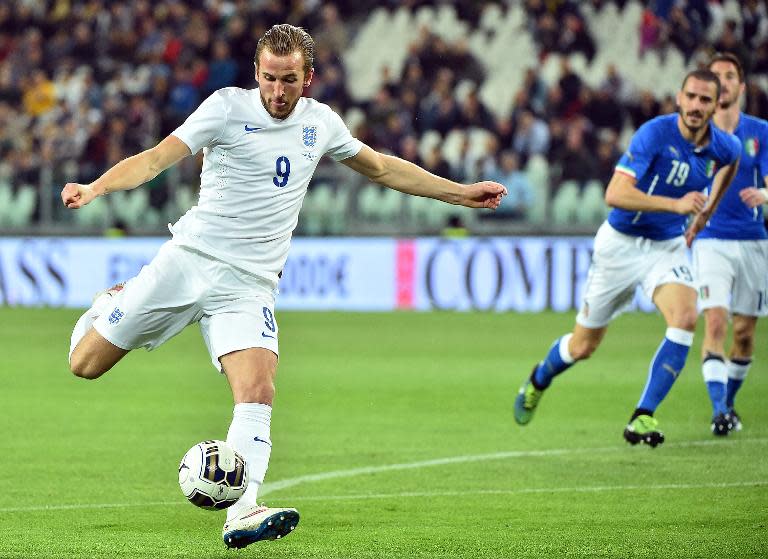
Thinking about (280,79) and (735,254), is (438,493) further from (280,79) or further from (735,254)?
(735,254)

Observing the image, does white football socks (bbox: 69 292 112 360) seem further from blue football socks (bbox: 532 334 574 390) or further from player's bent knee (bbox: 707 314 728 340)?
player's bent knee (bbox: 707 314 728 340)

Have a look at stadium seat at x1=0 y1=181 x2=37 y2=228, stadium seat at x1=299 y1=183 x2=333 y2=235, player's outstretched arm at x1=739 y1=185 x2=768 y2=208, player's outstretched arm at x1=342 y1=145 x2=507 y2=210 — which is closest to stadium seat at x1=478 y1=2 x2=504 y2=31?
stadium seat at x1=299 y1=183 x2=333 y2=235

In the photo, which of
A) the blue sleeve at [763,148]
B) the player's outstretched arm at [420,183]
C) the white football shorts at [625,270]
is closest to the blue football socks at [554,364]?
the white football shorts at [625,270]

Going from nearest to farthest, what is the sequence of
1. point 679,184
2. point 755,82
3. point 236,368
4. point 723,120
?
point 236,368, point 679,184, point 723,120, point 755,82

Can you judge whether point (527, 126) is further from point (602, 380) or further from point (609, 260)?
point (609, 260)

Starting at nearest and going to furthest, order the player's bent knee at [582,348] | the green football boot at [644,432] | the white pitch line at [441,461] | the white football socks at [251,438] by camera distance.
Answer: the white football socks at [251,438], the white pitch line at [441,461], the green football boot at [644,432], the player's bent knee at [582,348]

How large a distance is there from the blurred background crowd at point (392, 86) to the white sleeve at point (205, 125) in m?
13.8

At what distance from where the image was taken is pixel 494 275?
19.8 metres

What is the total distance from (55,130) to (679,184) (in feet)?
53.3

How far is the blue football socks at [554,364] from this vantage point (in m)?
9.77

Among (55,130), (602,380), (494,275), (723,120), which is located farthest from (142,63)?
(723,120)

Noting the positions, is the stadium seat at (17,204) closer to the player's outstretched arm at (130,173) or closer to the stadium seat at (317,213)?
the stadium seat at (317,213)

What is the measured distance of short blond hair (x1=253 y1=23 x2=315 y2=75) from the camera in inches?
235

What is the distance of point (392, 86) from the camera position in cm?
2278
